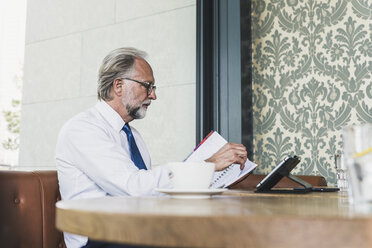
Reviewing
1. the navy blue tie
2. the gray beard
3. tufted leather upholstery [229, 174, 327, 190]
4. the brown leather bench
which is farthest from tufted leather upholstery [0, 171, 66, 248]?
tufted leather upholstery [229, 174, 327, 190]

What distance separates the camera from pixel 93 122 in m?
1.54

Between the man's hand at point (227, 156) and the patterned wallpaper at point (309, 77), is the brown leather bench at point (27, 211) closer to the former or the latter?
the man's hand at point (227, 156)

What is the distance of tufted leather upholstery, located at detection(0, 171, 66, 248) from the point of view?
130cm

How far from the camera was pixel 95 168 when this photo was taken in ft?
4.47

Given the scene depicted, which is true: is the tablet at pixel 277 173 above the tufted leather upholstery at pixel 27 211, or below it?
above

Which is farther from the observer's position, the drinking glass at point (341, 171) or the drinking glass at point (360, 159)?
the drinking glass at point (341, 171)

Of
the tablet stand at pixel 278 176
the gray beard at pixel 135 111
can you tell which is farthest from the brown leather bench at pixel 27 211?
the tablet stand at pixel 278 176

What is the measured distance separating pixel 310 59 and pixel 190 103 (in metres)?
0.76

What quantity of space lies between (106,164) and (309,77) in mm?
1510

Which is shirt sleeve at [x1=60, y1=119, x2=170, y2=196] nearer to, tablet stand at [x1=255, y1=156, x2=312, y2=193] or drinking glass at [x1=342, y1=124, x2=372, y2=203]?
tablet stand at [x1=255, y1=156, x2=312, y2=193]

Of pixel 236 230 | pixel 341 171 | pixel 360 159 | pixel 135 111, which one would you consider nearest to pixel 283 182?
pixel 341 171

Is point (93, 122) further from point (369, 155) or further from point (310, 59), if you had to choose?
point (310, 59)

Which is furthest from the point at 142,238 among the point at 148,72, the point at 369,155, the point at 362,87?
the point at 362,87

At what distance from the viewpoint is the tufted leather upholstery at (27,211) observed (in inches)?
Result: 51.4
